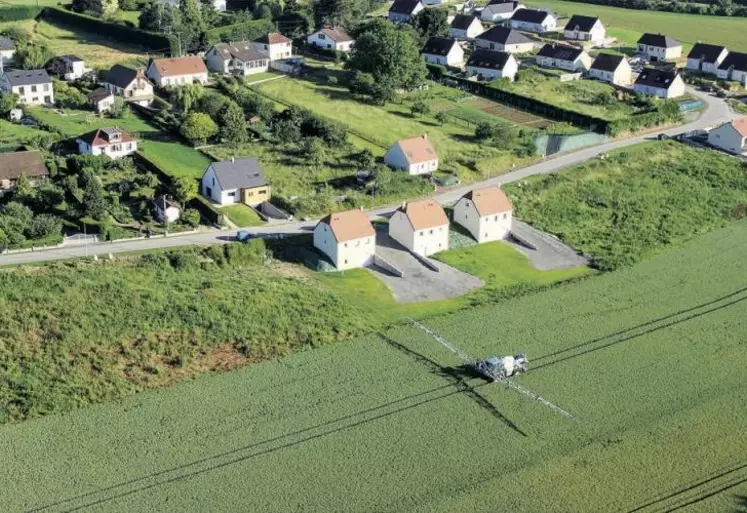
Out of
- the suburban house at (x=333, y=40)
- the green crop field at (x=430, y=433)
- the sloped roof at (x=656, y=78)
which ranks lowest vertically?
the green crop field at (x=430, y=433)

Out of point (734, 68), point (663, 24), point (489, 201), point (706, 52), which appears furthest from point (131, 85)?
point (663, 24)

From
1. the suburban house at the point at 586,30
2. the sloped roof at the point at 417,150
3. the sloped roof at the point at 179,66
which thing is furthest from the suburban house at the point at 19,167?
the suburban house at the point at 586,30

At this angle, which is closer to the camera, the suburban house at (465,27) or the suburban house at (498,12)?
the suburban house at (465,27)

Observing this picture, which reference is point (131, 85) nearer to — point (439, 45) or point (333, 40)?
point (333, 40)

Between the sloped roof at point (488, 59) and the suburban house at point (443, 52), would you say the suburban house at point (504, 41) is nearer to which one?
the suburban house at point (443, 52)

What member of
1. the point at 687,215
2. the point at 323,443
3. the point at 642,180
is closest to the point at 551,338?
the point at 323,443

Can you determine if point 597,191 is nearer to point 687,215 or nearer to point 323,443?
point 687,215

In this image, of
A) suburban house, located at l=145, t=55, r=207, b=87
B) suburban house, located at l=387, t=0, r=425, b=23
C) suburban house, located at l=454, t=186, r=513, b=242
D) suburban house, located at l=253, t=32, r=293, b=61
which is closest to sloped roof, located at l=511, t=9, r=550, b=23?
suburban house, located at l=387, t=0, r=425, b=23
